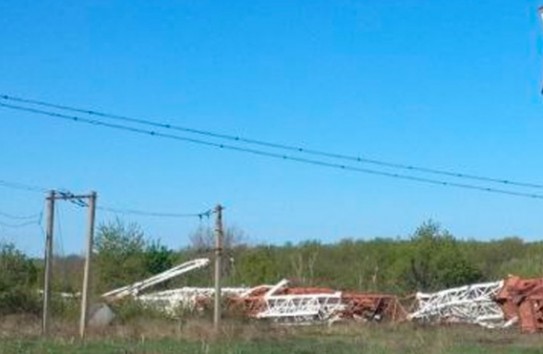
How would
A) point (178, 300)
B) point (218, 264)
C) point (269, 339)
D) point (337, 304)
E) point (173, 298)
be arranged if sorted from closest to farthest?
point (269, 339) < point (218, 264) < point (178, 300) < point (173, 298) < point (337, 304)

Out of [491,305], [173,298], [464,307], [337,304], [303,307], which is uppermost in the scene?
[173,298]

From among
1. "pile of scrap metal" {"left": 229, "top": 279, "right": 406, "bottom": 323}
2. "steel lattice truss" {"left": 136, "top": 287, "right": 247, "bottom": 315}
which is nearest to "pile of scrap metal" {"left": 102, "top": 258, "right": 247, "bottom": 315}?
"steel lattice truss" {"left": 136, "top": 287, "right": 247, "bottom": 315}

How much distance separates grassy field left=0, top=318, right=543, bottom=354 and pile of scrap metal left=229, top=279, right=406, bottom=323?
6.91 meters

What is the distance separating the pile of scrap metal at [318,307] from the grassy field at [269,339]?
6914 mm

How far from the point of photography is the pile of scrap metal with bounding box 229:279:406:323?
195ft

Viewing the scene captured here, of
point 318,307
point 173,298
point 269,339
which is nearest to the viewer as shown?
point 269,339

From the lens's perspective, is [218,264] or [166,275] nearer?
[218,264]

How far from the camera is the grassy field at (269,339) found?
3086 centimetres

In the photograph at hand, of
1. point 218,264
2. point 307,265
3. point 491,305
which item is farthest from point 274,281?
point 218,264

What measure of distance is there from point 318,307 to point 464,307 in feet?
25.2

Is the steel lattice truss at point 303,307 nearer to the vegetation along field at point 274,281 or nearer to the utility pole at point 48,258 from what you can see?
the vegetation along field at point 274,281

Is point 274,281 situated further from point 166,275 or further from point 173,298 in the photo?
point 173,298

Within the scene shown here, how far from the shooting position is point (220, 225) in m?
45.2

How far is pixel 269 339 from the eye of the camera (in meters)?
39.5
